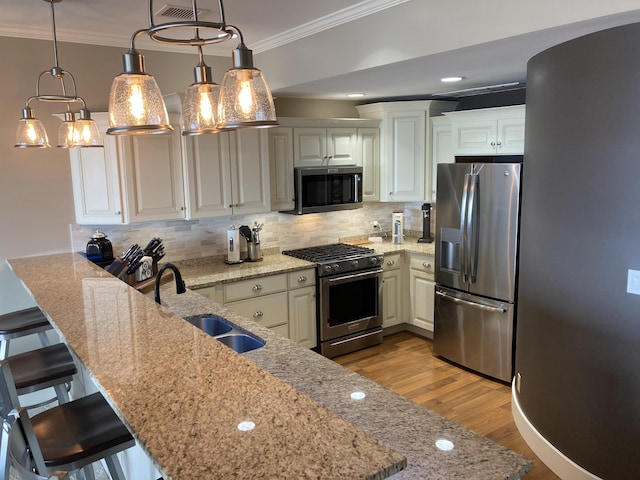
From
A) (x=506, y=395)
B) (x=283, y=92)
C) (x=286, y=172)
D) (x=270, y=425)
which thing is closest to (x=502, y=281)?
(x=506, y=395)

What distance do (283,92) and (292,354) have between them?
279 cm

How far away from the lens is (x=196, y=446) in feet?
3.75

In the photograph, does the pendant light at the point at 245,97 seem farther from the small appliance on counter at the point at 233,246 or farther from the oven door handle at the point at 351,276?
the oven door handle at the point at 351,276

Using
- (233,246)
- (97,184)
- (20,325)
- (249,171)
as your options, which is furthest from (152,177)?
(20,325)

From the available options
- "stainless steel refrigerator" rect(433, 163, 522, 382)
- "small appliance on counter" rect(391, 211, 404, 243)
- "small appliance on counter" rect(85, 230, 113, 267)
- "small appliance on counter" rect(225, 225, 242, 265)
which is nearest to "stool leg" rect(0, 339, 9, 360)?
"small appliance on counter" rect(85, 230, 113, 267)

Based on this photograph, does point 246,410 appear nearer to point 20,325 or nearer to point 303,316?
point 20,325

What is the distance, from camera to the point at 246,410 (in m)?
1.30

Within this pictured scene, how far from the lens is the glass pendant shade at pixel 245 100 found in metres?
1.36

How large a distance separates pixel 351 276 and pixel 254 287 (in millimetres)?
937

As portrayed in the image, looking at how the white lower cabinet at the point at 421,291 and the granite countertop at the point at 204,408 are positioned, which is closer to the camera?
the granite countertop at the point at 204,408

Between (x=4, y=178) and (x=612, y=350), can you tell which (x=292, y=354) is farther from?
(x=4, y=178)

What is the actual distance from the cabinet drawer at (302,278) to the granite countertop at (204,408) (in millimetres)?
2213

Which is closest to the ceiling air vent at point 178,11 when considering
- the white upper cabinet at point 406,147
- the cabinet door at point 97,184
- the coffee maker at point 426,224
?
the cabinet door at point 97,184

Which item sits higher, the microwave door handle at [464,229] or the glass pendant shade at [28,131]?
the glass pendant shade at [28,131]
